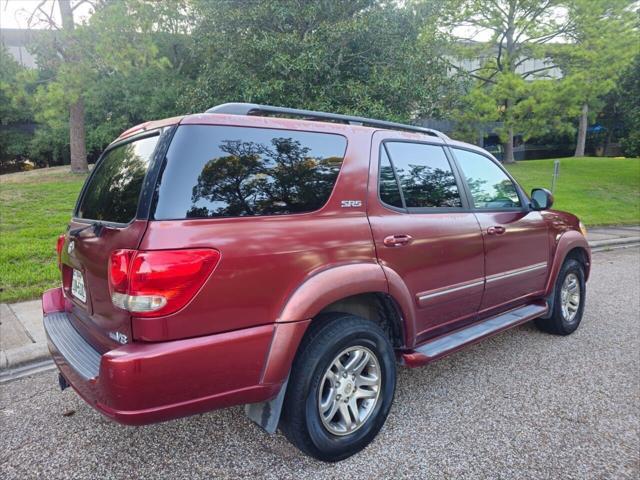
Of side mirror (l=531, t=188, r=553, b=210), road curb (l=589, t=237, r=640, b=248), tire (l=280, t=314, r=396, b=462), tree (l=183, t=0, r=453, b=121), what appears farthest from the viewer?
tree (l=183, t=0, r=453, b=121)

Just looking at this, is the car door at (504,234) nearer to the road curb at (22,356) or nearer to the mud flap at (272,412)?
the mud flap at (272,412)

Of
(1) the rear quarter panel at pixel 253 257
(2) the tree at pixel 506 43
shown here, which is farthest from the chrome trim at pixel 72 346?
(2) the tree at pixel 506 43

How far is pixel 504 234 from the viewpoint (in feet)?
11.5

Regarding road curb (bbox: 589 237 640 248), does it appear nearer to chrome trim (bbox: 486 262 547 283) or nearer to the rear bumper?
chrome trim (bbox: 486 262 547 283)

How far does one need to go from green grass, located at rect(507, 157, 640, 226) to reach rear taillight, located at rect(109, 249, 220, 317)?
12648mm

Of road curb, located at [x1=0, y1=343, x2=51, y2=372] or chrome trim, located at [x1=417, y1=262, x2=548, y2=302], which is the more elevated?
chrome trim, located at [x1=417, y1=262, x2=548, y2=302]

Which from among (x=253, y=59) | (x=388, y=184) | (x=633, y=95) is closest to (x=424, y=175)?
(x=388, y=184)

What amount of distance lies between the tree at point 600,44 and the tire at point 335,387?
20347mm

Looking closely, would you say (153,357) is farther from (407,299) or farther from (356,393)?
(407,299)

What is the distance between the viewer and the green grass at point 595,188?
1335 cm

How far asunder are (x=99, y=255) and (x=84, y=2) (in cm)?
1459

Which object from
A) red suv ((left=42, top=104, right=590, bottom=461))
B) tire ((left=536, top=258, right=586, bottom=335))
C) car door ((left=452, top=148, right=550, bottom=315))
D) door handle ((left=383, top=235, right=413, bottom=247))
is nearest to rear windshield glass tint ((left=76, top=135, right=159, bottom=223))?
red suv ((left=42, top=104, right=590, bottom=461))

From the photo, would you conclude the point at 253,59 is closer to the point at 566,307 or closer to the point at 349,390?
the point at 566,307

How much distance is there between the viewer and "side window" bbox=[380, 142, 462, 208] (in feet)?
9.61
